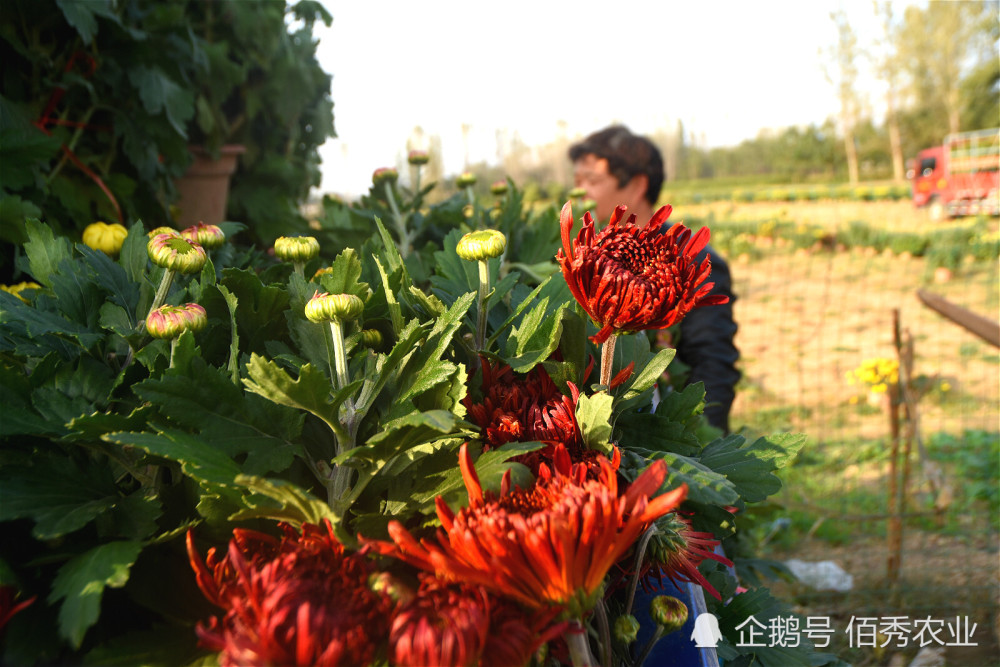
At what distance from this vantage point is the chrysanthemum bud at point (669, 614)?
2.07ft

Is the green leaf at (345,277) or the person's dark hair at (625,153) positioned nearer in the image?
the green leaf at (345,277)

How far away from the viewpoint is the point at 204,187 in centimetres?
187

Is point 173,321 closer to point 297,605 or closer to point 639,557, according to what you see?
point 297,605

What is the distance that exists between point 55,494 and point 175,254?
23 cm

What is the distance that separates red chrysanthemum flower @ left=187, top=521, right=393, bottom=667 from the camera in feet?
1.38

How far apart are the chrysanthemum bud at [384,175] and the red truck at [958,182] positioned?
18.8 metres

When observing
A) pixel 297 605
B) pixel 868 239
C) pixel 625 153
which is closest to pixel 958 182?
pixel 868 239

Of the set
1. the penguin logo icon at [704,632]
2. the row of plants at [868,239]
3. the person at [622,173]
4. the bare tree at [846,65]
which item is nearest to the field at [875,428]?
the row of plants at [868,239]

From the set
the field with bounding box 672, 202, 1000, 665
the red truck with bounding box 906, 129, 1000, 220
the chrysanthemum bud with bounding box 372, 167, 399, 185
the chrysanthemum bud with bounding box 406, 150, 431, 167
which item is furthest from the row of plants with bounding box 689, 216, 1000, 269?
the chrysanthemum bud with bounding box 372, 167, 399, 185

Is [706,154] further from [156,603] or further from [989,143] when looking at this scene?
[156,603]

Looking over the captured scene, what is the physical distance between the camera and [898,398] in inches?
146

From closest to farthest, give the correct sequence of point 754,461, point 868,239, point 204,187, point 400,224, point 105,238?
point 754,461 → point 105,238 → point 400,224 → point 204,187 → point 868,239

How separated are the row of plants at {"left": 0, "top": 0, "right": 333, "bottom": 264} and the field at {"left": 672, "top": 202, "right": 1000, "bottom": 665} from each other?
1.35 meters

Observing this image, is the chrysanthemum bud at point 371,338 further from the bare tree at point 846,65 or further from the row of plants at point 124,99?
the bare tree at point 846,65
